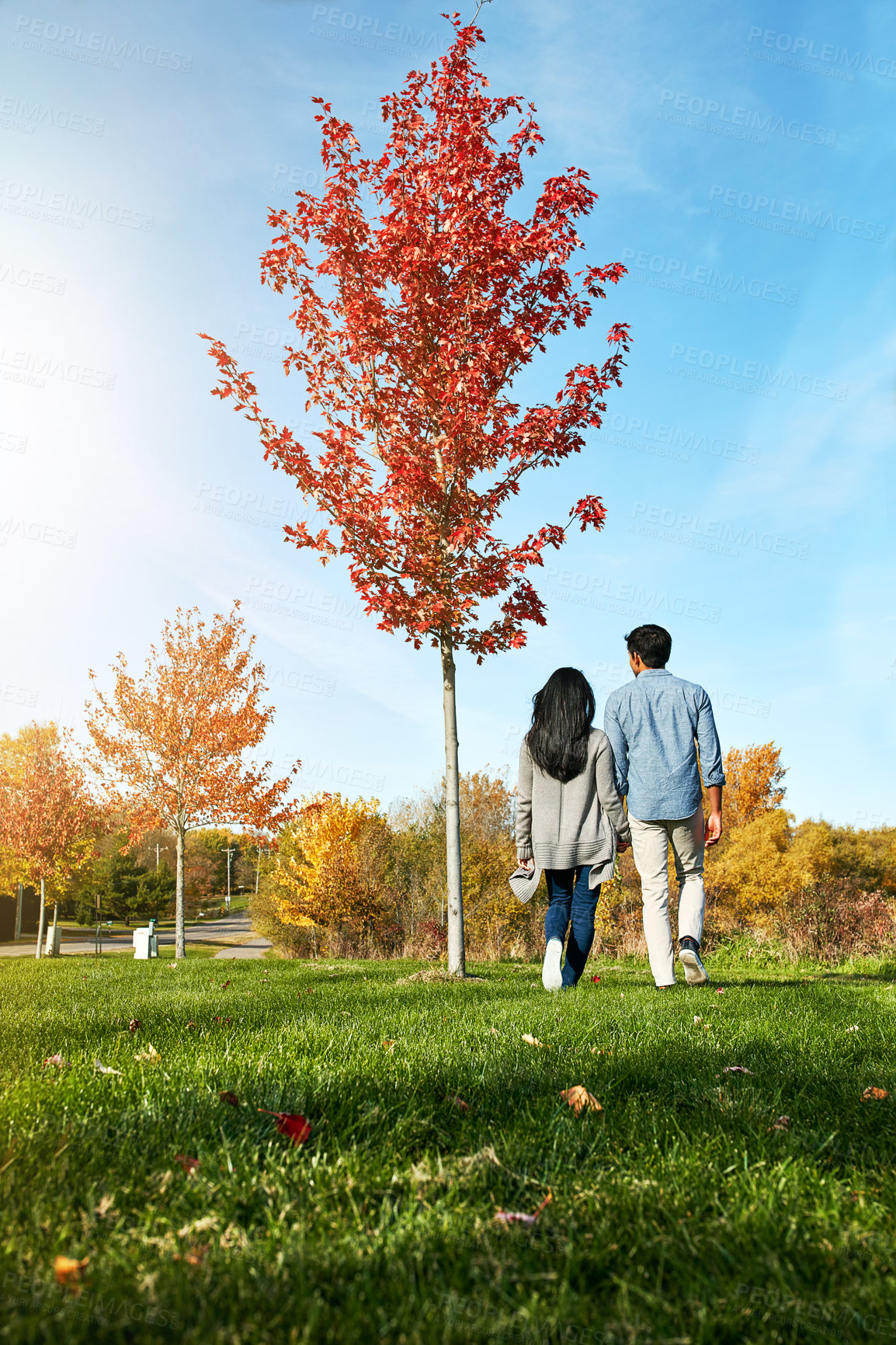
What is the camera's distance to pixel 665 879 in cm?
552

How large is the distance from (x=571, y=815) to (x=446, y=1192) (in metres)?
4.10

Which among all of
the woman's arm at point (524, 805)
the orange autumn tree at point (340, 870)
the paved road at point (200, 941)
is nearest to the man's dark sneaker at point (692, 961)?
the woman's arm at point (524, 805)

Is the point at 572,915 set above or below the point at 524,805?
below

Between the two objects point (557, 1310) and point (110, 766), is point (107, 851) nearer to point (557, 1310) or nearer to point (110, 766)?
point (110, 766)

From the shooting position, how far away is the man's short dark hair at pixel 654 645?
591cm

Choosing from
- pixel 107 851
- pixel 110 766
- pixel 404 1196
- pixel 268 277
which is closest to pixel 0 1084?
pixel 404 1196

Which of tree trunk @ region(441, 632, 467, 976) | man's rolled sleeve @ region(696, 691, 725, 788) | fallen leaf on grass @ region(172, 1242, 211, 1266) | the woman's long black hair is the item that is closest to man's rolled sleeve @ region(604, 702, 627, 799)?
the woman's long black hair

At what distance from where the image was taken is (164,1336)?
1059mm

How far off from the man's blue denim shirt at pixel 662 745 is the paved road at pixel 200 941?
21418 mm

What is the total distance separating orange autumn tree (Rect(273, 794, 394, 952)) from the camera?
Result: 59.3 ft

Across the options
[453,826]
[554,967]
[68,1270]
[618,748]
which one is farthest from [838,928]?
[68,1270]

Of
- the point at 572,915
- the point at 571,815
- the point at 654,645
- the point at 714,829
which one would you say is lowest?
the point at 572,915

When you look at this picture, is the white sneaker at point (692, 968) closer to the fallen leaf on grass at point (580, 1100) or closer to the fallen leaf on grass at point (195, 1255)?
the fallen leaf on grass at point (580, 1100)

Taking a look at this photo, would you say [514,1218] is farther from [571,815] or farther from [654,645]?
[654,645]
